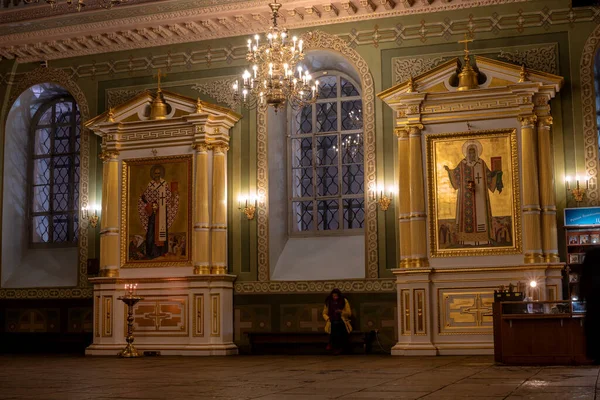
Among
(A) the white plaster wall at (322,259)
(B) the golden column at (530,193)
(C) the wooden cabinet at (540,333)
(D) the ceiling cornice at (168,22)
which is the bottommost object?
(C) the wooden cabinet at (540,333)

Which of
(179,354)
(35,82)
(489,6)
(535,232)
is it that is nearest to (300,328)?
(179,354)

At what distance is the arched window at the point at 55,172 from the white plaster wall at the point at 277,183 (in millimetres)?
4524

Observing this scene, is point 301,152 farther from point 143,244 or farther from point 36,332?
point 36,332

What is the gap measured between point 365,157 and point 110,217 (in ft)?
15.7

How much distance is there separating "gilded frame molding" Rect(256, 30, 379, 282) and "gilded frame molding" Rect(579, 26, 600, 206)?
3.45 meters

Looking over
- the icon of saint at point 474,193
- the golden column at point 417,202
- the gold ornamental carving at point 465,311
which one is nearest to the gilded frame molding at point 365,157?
the golden column at point 417,202

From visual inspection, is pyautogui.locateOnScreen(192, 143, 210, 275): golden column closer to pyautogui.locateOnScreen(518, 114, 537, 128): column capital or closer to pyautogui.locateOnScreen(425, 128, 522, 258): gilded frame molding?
pyautogui.locateOnScreen(425, 128, 522, 258): gilded frame molding

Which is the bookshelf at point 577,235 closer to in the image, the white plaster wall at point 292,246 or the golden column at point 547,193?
the golden column at point 547,193

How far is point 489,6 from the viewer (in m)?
14.6

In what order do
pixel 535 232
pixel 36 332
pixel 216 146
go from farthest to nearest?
pixel 36 332, pixel 216 146, pixel 535 232

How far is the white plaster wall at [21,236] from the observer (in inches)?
678

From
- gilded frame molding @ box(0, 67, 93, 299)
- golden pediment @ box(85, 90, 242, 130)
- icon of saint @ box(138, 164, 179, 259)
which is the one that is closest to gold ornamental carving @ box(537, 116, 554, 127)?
golden pediment @ box(85, 90, 242, 130)

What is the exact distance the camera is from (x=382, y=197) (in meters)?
14.8

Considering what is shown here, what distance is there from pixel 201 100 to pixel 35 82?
392cm
